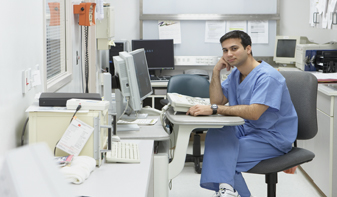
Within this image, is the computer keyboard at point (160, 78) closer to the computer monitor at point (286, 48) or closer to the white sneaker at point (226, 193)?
the computer monitor at point (286, 48)

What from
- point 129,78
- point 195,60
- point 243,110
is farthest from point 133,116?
point 195,60

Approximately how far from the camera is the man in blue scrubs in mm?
2121

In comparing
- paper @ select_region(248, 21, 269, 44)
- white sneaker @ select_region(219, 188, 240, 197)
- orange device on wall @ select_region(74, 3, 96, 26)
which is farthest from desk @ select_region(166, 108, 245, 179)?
paper @ select_region(248, 21, 269, 44)

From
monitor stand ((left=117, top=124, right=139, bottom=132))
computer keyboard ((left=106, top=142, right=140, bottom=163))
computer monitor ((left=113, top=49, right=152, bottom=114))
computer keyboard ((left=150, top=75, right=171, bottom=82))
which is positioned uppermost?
computer monitor ((left=113, top=49, right=152, bottom=114))

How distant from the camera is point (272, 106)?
2150 millimetres

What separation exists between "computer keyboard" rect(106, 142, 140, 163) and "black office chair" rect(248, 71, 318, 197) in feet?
2.49

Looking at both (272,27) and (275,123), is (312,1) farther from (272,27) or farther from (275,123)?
(275,123)

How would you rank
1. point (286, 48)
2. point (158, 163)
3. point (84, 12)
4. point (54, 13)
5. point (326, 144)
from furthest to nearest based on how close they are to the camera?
point (286, 48), point (84, 12), point (326, 144), point (54, 13), point (158, 163)

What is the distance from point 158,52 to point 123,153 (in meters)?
2.98

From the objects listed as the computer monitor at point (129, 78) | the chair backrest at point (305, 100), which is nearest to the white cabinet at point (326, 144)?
the chair backrest at point (305, 100)

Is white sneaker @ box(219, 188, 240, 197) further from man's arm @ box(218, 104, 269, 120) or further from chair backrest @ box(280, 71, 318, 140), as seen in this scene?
chair backrest @ box(280, 71, 318, 140)

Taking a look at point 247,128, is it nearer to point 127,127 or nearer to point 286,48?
point 127,127

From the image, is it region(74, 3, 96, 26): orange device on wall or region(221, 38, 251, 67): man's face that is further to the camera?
region(74, 3, 96, 26): orange device on wall

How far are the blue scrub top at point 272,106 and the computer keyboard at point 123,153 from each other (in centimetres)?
80
